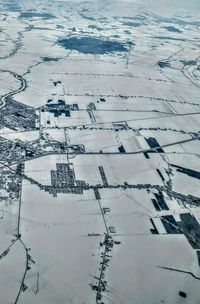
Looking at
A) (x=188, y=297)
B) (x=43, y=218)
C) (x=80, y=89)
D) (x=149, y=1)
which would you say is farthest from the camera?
(x=149, y=1)

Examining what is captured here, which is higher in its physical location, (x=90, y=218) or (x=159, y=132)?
(x=159, y=132)

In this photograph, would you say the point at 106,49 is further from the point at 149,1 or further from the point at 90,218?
the point at 149,1

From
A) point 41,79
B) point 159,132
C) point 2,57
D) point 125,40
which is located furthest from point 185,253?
point 125,40

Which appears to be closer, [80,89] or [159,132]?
[159,132]

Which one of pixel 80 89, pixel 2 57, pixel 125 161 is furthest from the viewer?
pixel 2 57

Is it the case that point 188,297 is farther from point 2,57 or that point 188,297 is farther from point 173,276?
point 2,57

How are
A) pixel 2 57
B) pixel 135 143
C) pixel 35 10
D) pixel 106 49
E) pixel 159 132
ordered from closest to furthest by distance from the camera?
pixel 135 143 < pixel 159 132 < pixel 2 57 < pixel 106 49 < pixel 35 10

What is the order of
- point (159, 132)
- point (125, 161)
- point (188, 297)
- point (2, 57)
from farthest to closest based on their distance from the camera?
point (2, 57) → point (159, 132) → point (125, 161) → point (188, 297)

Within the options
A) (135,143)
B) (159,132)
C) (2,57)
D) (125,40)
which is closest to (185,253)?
(135,143)

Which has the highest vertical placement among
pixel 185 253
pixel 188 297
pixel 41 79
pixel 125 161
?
pixel 41 79
